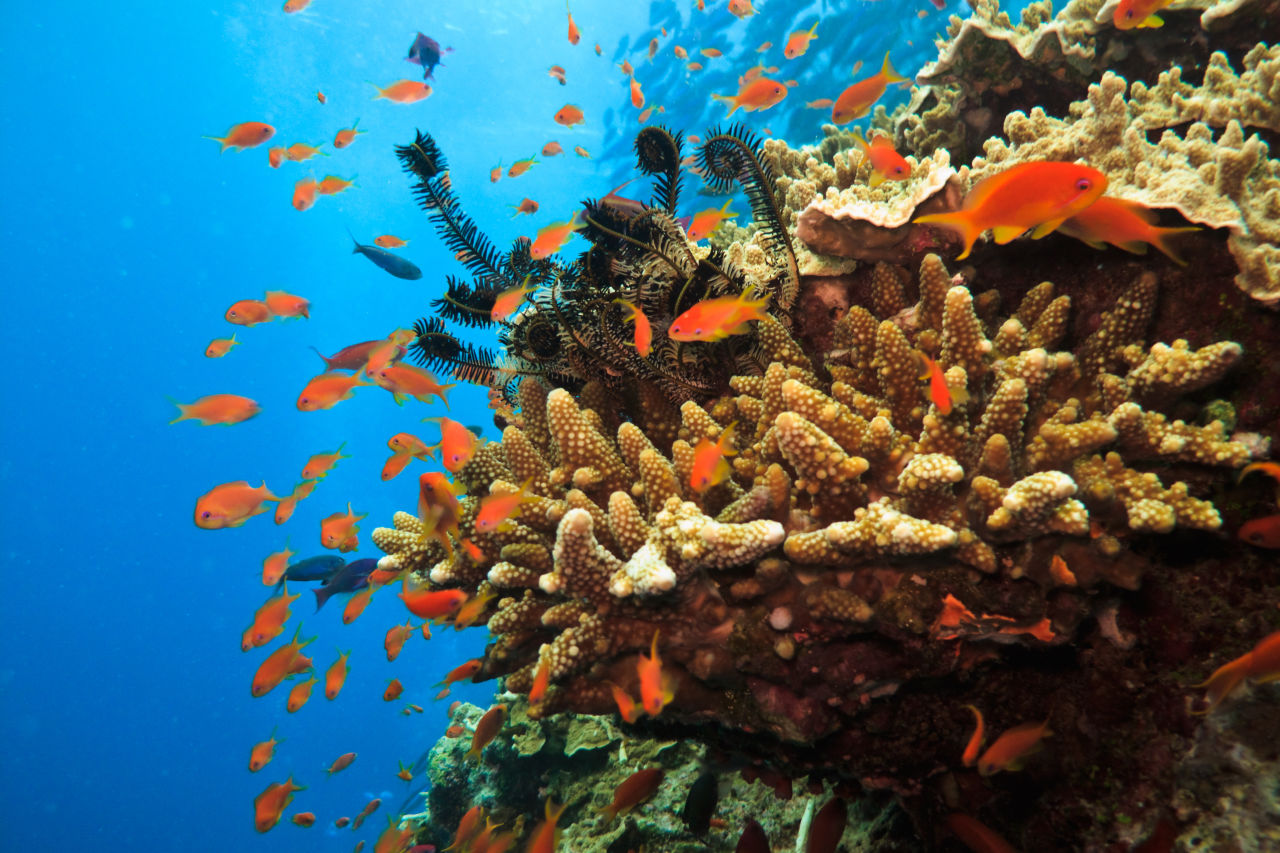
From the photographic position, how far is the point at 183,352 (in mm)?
70750

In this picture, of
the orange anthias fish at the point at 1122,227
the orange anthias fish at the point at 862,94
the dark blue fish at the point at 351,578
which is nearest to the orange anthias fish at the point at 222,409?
the dark blue fish at the point at 351,578

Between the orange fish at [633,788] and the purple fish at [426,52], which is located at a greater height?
the purple fish at [426,52]

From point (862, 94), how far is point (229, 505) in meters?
6.90

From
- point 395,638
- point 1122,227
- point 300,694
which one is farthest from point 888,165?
point 300,694

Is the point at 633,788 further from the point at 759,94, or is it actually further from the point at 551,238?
the point at 759,94

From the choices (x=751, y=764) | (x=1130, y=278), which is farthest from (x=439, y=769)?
(x=1130, y=278)

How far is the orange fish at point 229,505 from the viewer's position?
5.27m

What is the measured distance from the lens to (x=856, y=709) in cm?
234

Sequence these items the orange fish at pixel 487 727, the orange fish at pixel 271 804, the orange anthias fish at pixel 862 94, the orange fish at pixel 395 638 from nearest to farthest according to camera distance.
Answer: the orange anthias fish at pixel 862 94
the orange fish at pixel 487 727
the orange fish at pixel 395 638
the orange fish at pixel 271 804

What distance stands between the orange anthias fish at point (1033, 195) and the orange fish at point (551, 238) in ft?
7.47

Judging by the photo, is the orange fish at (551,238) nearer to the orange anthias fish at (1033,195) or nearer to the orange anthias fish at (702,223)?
the orange anthias fish at (702,223)

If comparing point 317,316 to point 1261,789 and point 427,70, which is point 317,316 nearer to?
point 427,70

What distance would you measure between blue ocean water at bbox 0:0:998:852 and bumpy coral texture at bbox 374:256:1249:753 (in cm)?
4908

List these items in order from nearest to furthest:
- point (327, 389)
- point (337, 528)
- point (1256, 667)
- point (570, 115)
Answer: point (1256, 667), point (327, 389), point (337, 528), point (570, 115)
